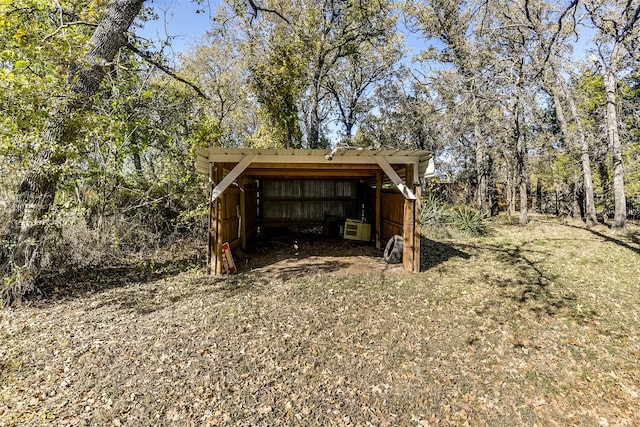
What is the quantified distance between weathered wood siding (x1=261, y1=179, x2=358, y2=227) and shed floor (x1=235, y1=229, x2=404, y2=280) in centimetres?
91

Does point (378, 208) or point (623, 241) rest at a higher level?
point (378, 208)

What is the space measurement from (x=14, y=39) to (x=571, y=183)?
15.3m

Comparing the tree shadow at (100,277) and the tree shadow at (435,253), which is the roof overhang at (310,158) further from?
the tree shadow at (100,277)

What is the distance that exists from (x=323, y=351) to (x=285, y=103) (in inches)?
318

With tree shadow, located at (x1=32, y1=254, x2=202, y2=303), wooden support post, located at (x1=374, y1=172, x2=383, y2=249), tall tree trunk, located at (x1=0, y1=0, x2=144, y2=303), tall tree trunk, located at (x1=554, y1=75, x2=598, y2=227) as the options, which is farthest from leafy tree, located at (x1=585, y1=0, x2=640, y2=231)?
tree shadow, located at (x1=32, y1=254, x2=202, y2=303)

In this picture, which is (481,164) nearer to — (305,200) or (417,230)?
(305,200)

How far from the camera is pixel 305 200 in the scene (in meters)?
9.05

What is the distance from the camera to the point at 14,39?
3.79 meters

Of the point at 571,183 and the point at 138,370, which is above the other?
the point at 571,183

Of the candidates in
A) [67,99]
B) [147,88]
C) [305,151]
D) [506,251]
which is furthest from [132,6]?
[506,251]

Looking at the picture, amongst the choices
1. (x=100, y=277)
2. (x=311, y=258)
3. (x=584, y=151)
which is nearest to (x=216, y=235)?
(x=100, y=277)

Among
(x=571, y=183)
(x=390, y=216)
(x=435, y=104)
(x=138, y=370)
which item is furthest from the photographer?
(x=435, y=104)

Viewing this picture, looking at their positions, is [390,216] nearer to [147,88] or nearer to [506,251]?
[506,251]

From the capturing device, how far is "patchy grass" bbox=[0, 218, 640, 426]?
2285 mm
